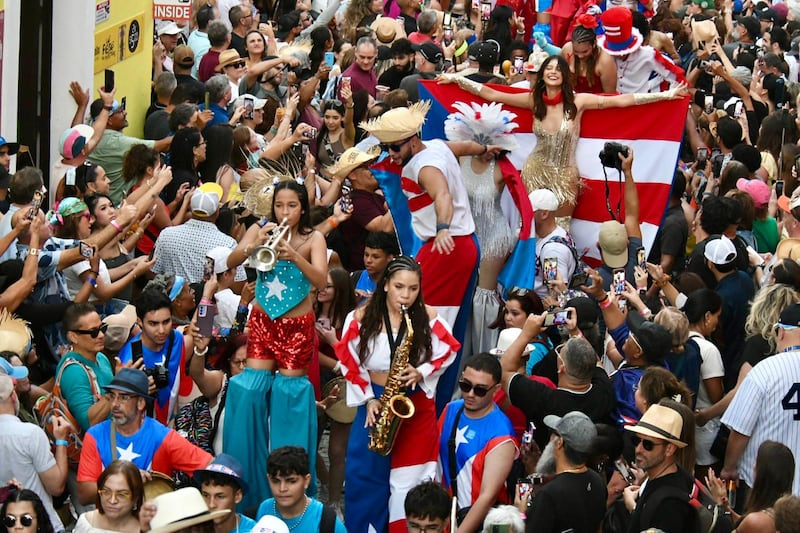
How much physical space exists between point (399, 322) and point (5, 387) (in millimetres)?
2033

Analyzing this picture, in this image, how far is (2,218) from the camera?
9273 mm

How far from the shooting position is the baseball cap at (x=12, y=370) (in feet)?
24.5

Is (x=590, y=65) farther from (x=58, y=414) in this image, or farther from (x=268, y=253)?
(x=58, y=414)

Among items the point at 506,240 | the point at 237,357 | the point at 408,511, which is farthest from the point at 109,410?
the point at 506,240

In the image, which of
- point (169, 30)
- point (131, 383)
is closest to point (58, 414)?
point (131, 383)

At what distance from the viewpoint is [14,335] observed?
8.05 metres

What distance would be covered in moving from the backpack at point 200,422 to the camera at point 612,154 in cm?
362

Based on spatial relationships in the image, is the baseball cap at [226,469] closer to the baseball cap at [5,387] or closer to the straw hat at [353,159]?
the baseball cap at [5,387]

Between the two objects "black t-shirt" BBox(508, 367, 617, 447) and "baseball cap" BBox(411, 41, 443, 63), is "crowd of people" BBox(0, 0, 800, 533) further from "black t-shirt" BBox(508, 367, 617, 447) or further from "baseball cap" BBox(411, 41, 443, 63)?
"baseball cap" BBox(411, 41, 443, 63)

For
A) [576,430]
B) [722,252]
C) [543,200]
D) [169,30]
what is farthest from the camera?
[169,30]

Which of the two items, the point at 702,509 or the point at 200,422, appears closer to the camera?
the point at 702,509

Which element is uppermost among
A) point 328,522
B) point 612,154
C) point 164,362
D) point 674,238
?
point 612,154

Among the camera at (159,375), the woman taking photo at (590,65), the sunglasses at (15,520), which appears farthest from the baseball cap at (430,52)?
the sunglasses at (15,520)

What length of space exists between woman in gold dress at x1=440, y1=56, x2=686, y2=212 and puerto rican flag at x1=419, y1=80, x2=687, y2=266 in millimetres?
83
